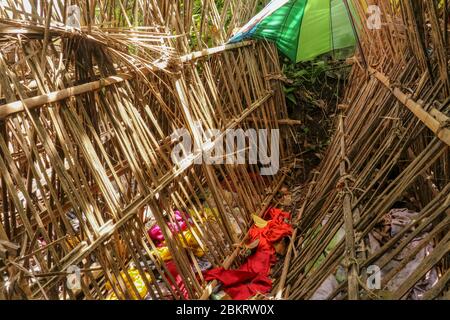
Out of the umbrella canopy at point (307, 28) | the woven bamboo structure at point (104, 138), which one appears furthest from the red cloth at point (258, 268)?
the umbrella canopy at point (307, 28)

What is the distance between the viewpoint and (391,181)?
2383mm

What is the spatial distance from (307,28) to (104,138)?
7.08 ft

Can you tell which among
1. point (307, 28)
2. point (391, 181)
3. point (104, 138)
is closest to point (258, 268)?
point (391, 181)

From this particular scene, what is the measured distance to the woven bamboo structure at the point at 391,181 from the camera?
58.4 inches

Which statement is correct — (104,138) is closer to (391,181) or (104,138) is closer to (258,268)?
(258,268)

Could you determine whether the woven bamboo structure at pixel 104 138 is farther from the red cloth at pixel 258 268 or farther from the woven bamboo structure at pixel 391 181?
the woven bamboo structure at pixel 391 181

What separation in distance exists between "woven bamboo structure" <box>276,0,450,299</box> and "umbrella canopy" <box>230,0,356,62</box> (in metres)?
0.20

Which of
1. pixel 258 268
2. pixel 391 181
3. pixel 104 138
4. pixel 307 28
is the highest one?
pixel 307 28

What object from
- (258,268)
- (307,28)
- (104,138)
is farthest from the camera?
(307,28)

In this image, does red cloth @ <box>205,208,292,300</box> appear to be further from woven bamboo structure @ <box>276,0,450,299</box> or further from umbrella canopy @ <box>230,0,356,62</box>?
umbrella canopy @ <box>230,0,356,62</box>

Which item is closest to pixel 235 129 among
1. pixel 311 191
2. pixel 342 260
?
pixel 311 191

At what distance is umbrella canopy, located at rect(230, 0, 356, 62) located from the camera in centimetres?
337

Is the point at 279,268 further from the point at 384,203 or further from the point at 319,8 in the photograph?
the point at 319,8

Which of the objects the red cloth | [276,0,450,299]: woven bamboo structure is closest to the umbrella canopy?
[276,0,450,299]: woven bamboo structure
